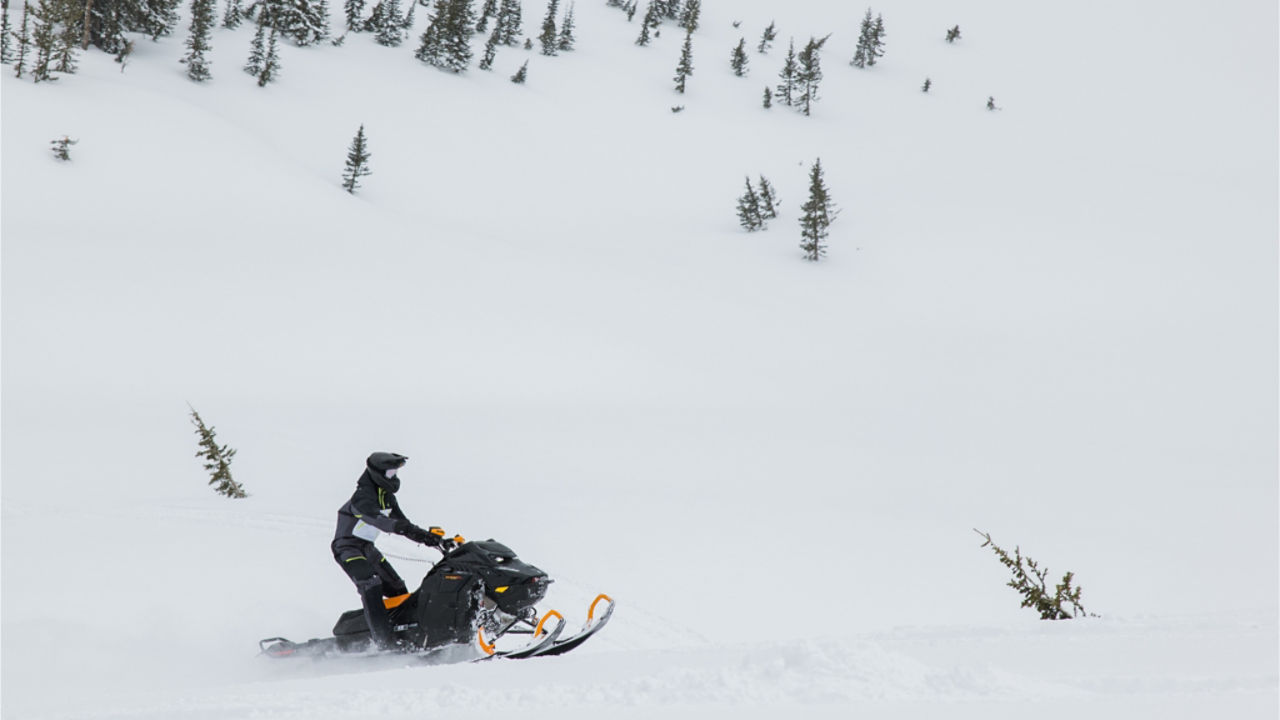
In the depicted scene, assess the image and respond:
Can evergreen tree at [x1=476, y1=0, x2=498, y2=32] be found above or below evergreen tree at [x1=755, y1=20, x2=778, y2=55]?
below

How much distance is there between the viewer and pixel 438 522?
35.7 ft

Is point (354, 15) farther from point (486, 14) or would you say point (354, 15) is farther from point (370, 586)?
point (370, 586)

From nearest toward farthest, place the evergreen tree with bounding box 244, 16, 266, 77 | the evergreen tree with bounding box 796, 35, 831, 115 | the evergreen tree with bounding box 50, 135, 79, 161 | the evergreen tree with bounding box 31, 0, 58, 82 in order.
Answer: the evergreen tree with bounding box 50, 135, 79, 161, the evergreen tree with bounding box 31, 0, 58, 82, the evergreen tree with bounding box 244, 16, 266, 77, the evergreen tree with bounding box 796, 35, 831, 115

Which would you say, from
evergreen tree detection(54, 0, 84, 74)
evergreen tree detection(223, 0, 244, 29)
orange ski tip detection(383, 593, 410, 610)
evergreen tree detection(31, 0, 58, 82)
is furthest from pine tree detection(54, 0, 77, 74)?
orange ski tip detection(383, 593, 410, 610)

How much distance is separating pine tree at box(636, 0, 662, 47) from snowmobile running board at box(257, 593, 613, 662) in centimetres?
8194

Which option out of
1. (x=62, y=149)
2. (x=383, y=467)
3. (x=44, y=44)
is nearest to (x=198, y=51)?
(x=44, y=44)

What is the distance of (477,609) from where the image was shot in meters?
6.18

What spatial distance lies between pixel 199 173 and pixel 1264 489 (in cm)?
4021

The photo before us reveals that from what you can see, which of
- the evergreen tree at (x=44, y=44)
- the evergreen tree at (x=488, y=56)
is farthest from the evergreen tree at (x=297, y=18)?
the evergreen tree at (x=44, y=44)

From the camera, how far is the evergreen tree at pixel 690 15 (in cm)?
8362

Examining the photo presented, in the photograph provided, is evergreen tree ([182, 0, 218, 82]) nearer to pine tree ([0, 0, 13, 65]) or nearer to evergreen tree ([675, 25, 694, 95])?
pine tree ([0, 0, 13, 65])

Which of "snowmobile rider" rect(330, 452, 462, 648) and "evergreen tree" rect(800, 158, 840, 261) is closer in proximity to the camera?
"snowmobile rider" rect(330, 452, 462, 648)

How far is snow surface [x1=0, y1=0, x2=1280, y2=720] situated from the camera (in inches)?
206

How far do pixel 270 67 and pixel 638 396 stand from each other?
1861 inches
